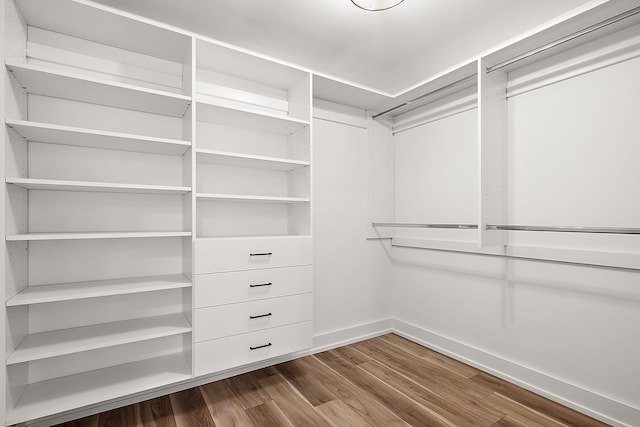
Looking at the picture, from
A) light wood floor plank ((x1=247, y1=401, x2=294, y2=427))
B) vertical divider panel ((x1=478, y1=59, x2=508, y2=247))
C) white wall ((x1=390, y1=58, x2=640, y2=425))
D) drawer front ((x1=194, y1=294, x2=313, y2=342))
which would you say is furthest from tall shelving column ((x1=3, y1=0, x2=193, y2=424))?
white wall ((x1=390, y1=58, x2=640, y2=425))

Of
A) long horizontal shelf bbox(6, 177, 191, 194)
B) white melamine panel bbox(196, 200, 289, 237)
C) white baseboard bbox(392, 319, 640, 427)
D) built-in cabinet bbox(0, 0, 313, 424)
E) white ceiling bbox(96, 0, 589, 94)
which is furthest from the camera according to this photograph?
white melamine panel bbox(196, 200, 289, 237)

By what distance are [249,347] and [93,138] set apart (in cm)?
152

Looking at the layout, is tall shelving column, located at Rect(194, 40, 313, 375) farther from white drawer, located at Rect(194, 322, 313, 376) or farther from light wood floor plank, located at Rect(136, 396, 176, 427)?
light wood floor plank, located at Rect(136, 396, 176, 427)

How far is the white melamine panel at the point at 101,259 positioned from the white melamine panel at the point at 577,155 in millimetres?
2269

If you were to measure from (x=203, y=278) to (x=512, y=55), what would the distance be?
2.40 m

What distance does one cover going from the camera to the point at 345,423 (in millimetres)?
1780

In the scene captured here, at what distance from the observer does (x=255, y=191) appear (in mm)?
2477

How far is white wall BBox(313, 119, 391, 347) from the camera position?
2.80 meters

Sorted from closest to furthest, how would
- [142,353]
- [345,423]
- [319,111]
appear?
[345,423] → [142,353] → [319,111]

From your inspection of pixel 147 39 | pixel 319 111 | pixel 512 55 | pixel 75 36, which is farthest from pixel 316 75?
pixel 75 36

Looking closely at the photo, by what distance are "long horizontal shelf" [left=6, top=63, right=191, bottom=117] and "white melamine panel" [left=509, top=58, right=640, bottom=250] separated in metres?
2.23

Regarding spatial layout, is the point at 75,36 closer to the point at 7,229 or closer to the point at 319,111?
the point at 7,229

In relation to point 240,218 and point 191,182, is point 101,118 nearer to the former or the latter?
point 191,182

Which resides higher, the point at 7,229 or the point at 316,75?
the point at 316,75
